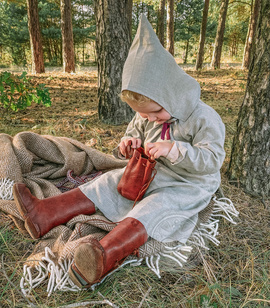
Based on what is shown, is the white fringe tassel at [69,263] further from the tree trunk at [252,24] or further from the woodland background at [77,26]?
the woodland background at [77,26]

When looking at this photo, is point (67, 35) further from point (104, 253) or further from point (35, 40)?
point (104, 253)

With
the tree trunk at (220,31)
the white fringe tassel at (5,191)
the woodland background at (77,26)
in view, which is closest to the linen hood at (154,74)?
the white fringe tassel at (5,191)

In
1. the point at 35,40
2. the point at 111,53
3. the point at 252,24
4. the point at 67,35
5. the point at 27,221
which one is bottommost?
the point at 27,221

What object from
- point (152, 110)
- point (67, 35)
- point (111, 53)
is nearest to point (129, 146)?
point (152, 110)

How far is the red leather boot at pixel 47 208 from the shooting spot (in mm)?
1591

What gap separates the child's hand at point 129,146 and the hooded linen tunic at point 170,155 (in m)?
0.17

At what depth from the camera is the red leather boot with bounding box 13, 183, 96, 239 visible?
1591 mm

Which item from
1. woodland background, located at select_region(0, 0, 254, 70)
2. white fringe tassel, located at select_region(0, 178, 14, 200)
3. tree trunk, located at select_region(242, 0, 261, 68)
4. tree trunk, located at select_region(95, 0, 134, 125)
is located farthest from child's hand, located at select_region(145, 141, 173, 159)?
woodland background, located at select_region(0, 0, 254, 70)

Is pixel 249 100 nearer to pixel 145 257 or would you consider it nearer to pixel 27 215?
pixel 145 257

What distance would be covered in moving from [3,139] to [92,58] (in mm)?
23782

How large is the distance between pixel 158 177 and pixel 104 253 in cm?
72

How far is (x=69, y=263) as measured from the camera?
136 centimetres

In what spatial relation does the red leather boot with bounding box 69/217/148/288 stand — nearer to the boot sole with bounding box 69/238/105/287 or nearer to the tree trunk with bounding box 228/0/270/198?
the boot sole with bounding box 69/238/105/287

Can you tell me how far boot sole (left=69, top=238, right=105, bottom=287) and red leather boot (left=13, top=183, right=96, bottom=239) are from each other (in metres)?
0.49
